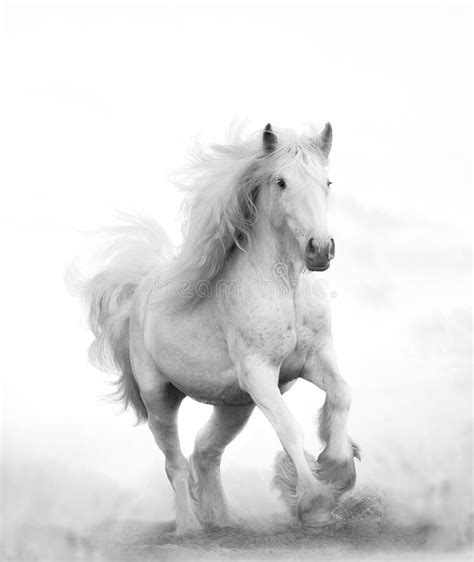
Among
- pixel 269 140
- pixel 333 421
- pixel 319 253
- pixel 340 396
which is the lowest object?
pixel 333 421

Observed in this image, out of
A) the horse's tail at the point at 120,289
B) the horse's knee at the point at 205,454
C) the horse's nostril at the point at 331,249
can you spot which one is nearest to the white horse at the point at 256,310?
the horse's nostril at the point at 331,249

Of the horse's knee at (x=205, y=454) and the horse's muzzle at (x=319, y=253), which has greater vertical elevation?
the horse's muzzle at (x=319, y=253)

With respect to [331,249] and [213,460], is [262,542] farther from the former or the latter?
[331,249]

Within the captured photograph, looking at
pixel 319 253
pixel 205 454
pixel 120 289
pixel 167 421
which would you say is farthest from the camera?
pixel 120 289

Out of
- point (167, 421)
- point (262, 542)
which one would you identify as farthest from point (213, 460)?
point (262, 542)

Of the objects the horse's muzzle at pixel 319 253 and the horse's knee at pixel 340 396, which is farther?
the horse's knee at pixel 340 396

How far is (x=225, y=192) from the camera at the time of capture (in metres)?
5.92

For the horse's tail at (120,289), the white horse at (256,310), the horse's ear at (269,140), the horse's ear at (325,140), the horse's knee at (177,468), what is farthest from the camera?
the horse's tail at (120,289)

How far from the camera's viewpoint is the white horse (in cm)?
560

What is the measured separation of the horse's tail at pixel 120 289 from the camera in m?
7.00

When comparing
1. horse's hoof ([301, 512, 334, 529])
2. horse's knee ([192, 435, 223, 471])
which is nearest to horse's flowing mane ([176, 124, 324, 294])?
horse's knee ([192, 435, 223, 471])

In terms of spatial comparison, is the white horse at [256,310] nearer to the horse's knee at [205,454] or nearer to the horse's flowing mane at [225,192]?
the horse's flowing mane at [225,192]

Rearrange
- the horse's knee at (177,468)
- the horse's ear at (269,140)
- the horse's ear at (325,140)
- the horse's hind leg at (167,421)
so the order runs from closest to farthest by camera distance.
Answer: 1. the horse's ear at (269,140)
2. the horse's ear at (325,140)
3. the horse's hind leg at (167,421)
4. the horse's knee at (177,468)

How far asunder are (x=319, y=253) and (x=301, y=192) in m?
0.34
